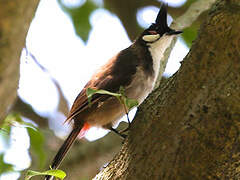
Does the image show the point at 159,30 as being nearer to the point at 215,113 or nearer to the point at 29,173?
the point at 215,113

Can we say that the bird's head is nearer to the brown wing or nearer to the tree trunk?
the brown wing

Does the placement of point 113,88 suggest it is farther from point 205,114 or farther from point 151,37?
point 205,114

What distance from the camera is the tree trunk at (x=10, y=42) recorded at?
1.04 meters

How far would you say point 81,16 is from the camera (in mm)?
3945

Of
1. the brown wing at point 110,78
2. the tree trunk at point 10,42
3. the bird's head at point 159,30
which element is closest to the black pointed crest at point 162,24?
the bird's head at point 159,30

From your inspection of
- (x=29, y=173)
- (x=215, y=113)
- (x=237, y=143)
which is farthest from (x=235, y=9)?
(x=29, y=173)

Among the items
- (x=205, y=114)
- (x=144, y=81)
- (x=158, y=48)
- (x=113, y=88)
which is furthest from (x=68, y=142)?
(x=205, y=114)

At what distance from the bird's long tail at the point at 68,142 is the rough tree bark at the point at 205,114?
3.88ft

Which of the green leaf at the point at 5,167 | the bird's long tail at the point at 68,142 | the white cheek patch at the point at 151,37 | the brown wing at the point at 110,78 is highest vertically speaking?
the green leaf at the point at 5,167

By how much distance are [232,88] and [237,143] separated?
238 mm

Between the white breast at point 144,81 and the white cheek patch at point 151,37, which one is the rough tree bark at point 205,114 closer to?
the white breast at point 144,81

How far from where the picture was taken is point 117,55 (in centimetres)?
359

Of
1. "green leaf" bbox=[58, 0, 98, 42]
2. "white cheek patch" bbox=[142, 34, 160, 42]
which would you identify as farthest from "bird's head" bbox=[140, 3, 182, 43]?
"green leaf" bbox=[58, 0, 98, 42]

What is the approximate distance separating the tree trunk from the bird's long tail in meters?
1.95
